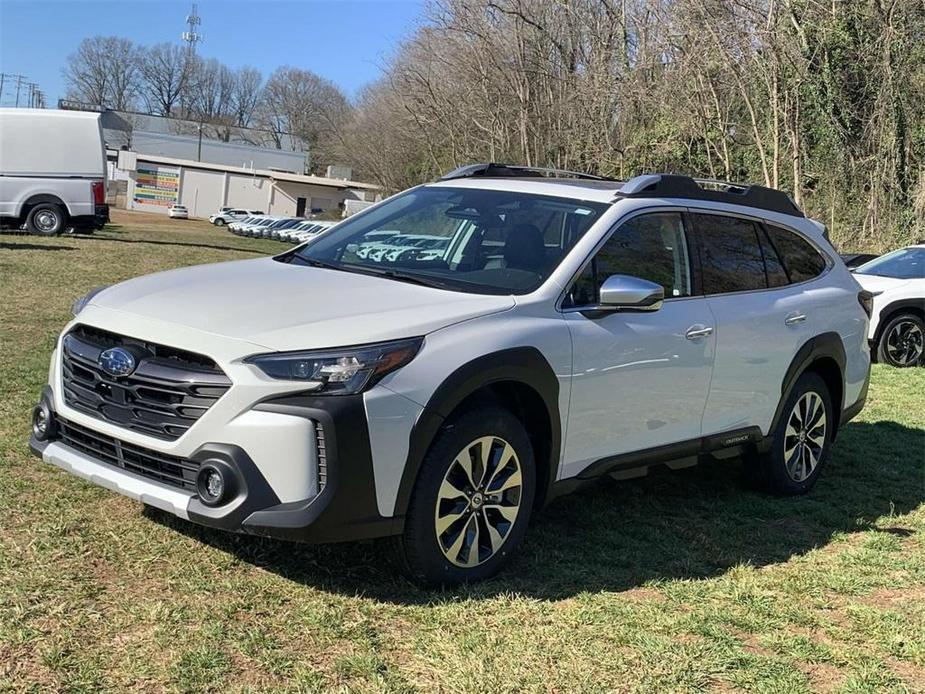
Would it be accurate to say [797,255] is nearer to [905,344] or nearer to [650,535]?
[650,535]

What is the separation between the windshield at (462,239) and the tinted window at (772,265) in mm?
1458

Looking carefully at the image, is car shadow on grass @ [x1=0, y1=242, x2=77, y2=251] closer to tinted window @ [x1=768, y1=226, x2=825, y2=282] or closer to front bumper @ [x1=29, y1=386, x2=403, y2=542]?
tinted window @ [x1=768, y1=226, x2=825, y2=282]

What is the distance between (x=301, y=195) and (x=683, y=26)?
56175 millimetres

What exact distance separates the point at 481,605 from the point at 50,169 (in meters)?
18.8

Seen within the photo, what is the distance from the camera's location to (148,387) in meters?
3.60

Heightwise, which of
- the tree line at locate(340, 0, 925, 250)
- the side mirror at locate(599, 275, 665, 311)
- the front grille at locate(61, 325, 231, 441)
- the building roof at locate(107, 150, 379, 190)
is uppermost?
the tree line at locate(340, 0, 925, 250)

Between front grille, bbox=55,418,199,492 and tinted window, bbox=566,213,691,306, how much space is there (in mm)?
1822

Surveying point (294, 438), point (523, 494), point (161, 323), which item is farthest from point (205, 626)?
point (523, 494)

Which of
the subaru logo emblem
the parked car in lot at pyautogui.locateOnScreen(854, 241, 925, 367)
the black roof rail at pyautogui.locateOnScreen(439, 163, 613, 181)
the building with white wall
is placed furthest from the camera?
the building with white wall

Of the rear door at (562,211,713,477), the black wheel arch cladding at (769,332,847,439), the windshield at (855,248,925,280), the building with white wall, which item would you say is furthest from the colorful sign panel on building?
the rear door at (562,211,713,477)

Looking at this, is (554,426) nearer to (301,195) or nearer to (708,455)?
(708,455)

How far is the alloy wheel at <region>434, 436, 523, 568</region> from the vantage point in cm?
380

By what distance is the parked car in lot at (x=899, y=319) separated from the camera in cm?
1117

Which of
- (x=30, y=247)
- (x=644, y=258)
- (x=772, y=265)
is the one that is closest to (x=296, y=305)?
(x=644, y=258)
